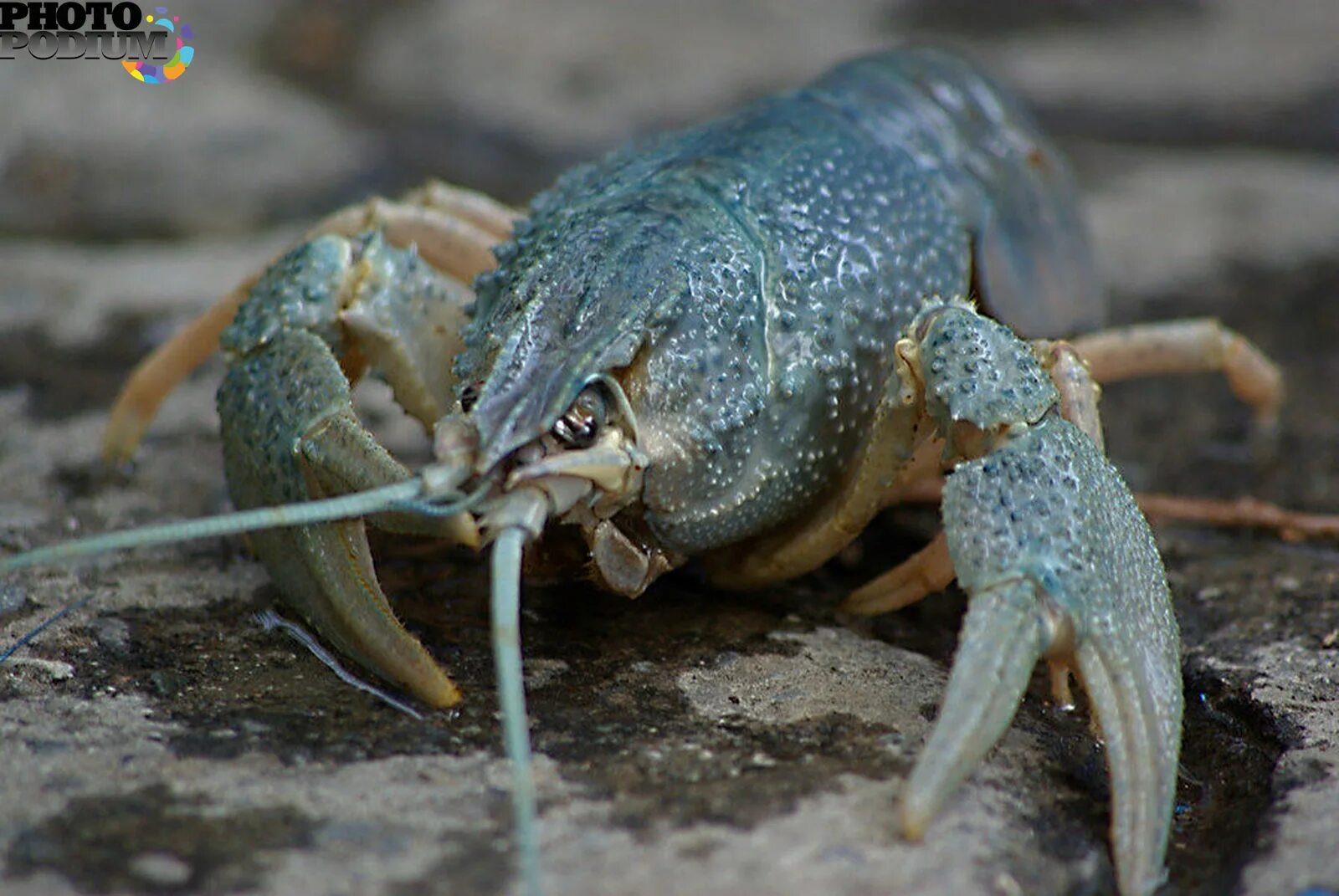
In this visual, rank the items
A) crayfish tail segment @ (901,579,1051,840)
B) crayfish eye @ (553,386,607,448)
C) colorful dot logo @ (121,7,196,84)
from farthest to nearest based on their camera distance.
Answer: colorful dot logo @ (121,7,196,84), crayfish eye @ (553,386,607,448), crayfish tail segment @ (901,579,1051,840)

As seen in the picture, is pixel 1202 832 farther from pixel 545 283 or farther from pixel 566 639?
pixel 545 283

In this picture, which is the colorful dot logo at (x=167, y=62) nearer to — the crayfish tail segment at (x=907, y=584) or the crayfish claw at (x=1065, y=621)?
the crayfish tail segment at (x=907, y=584)

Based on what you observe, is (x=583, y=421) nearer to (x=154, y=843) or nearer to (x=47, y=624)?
(x=154, y=843)

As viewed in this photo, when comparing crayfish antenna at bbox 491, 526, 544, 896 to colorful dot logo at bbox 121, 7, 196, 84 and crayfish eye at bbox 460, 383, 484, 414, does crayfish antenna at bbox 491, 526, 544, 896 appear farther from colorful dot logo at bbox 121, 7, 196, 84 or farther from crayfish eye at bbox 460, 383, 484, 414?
colorful dot logo at bbox 121, 7, 196, 84

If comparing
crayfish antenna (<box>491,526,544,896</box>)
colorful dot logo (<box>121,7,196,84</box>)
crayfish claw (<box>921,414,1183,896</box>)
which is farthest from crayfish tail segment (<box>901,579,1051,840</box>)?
colorful dot logo (<box>121,7,196,84</box>)

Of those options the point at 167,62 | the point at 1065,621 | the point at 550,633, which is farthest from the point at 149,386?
the point at 1065,621

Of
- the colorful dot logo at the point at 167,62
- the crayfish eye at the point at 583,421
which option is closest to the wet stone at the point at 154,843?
the crayfish eye at the point at 583,421
